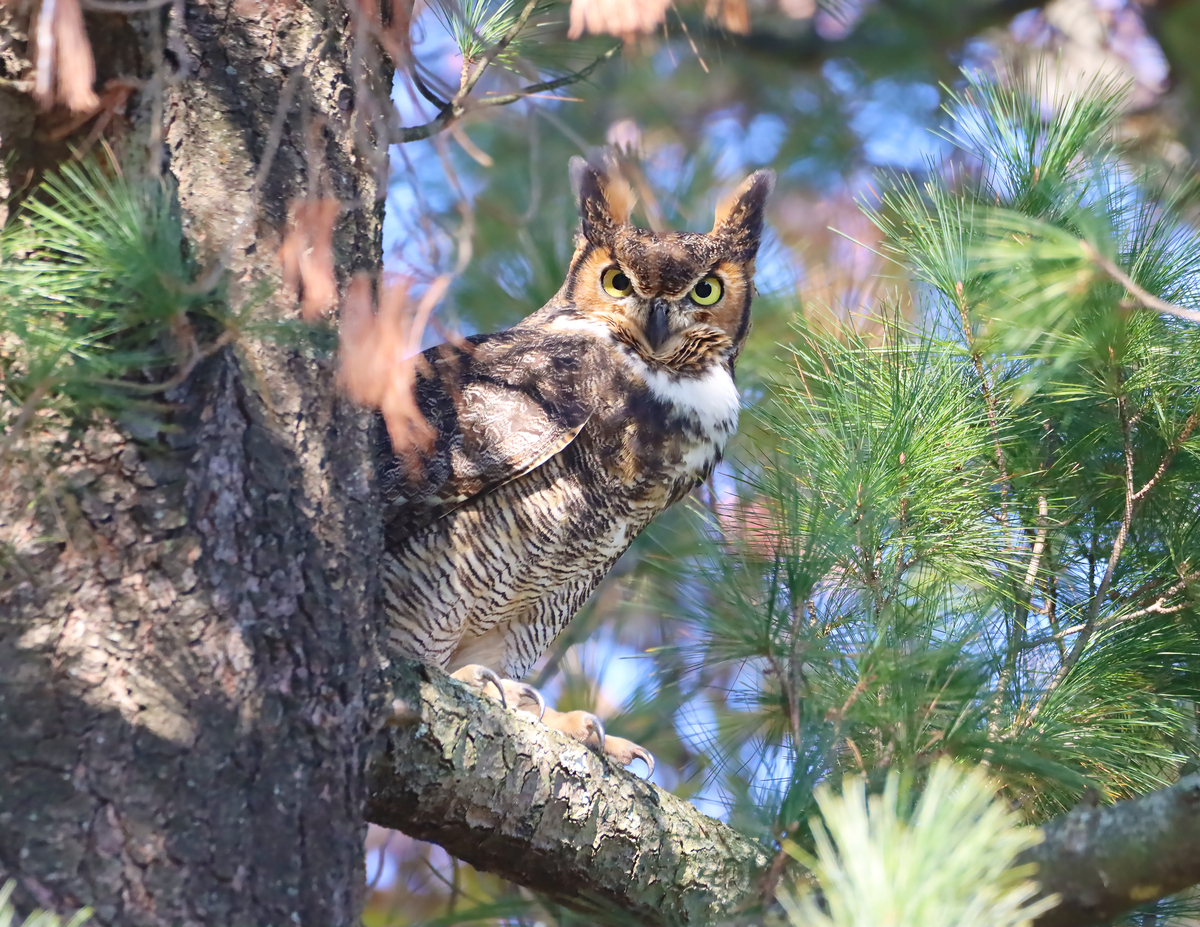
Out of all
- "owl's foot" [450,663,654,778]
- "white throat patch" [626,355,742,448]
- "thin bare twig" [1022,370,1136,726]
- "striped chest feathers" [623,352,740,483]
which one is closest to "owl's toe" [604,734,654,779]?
"owl's foot" [450,663,654,778]

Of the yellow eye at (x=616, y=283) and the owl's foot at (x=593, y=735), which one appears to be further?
the yellow eye at (x=616, y=283)

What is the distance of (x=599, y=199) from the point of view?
254 centimetres

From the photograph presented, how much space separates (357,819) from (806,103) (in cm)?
445

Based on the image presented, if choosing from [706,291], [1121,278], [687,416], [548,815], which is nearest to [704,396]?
[687,416]

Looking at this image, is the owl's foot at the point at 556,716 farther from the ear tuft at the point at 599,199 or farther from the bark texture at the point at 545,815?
the ear tuft at the point at 599,199

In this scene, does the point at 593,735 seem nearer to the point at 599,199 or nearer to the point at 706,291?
the point at 706,291

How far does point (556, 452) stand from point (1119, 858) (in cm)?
112

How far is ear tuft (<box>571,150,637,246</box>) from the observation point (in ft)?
8.29

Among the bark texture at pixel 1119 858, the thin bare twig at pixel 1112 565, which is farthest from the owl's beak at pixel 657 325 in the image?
the bark texture at pixel 1119 858

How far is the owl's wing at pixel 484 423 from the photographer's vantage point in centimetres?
203

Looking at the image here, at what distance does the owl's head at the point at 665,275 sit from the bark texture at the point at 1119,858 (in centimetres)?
130

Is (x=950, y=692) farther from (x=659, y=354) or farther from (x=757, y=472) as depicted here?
(x=659, y=354)

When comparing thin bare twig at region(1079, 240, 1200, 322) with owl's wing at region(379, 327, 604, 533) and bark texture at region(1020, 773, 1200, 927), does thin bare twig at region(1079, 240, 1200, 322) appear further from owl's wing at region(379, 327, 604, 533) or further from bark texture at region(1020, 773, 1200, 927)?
owl's wing at region(379, 327, 604, 533)

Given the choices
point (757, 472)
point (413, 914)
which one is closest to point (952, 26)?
point (757, 472)
